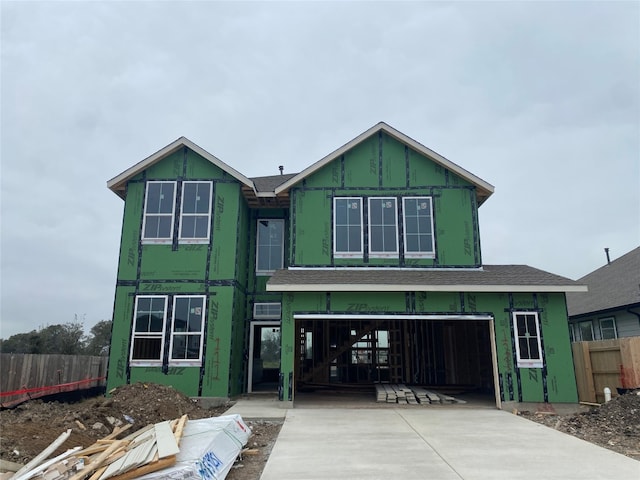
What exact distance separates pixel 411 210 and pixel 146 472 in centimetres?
1143

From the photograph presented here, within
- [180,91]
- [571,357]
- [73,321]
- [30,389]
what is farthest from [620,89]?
[73,321]

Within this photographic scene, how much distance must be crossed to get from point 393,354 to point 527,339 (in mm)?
6052

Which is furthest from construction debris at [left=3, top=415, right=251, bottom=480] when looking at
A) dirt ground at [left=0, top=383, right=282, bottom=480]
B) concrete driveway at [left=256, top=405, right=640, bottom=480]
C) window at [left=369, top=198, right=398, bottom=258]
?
window at [left=369, top=198, right=398, bottom=258]

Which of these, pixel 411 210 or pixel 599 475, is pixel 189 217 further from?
pixel 599 475

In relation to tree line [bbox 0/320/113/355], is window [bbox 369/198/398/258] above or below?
above

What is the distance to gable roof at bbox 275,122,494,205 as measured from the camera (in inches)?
563

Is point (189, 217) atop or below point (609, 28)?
below

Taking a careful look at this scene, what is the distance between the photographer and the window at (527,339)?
11.8 m

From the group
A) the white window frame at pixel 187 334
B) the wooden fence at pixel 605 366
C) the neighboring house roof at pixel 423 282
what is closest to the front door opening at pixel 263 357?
the white window frame at pixel 187 334

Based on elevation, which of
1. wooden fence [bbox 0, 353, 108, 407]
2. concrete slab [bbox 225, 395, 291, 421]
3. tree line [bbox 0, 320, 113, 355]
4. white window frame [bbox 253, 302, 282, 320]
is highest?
white window frame [bbox 253, 302, 282, 320]

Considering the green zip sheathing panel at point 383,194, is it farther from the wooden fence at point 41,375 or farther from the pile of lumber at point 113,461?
the wooden fence at point 41,375

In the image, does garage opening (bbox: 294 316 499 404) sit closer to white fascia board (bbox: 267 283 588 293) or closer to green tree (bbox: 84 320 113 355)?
white fascia board (bbox: 267 283 588 293)

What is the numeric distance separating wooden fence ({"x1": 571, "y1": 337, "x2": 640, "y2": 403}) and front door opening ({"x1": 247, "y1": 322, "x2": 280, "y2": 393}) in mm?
9478

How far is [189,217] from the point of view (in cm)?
1437
